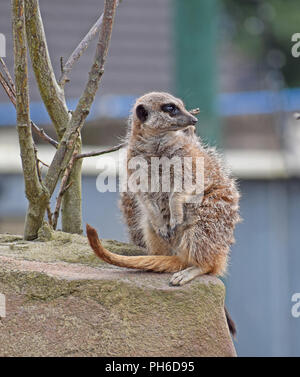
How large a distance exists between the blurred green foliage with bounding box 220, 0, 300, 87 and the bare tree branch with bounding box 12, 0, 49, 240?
26.6ft

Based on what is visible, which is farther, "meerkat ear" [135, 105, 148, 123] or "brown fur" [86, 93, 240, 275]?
"meerkat ear" [135, 105, 148, 123]

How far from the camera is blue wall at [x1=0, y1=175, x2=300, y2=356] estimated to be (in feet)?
18.3

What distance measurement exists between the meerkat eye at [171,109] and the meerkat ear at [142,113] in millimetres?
74

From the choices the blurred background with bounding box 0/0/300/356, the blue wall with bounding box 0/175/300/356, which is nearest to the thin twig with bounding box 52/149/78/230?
the blurred background with bounding box 0/0/300/356

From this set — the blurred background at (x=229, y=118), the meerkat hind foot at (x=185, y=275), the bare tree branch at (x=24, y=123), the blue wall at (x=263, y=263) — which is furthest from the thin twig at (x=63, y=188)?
the blue wall at (x=263, y=263)

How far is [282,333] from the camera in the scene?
5625 millimetres

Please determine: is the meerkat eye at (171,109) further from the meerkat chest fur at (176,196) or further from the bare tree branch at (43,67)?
the bare tree branch at (43,67)

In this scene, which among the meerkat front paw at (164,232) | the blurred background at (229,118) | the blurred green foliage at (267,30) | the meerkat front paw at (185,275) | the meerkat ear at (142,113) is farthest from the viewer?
the blurred green foliage at (267,30)

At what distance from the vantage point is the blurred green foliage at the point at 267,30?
10.3m

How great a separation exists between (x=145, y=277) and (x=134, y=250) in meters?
0.36

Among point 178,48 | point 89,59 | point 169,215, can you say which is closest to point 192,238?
point 169,215

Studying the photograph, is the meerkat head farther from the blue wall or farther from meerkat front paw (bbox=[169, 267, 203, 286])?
the blue wall

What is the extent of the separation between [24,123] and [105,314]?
2.04 ft
